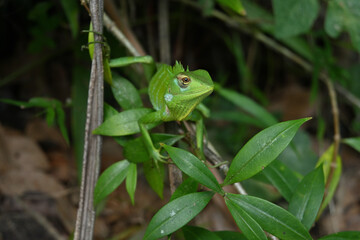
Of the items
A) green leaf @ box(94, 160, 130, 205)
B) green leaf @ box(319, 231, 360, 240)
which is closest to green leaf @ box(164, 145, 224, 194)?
green leaf @ box(94, 160, 130, 205)

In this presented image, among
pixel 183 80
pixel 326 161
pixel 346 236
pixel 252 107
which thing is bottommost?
pixel 326 161

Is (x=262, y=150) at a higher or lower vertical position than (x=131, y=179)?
higher

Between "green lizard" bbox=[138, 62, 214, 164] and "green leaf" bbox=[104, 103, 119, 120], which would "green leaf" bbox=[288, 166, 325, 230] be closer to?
"green lizard" bbox=[138, 62, 214, 164]

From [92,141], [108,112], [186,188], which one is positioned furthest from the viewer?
[108,112]

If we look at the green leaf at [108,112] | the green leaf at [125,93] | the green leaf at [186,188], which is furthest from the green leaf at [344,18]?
the green leaf at [186,188]

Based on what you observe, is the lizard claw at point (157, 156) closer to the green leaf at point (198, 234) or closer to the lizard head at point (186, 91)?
the lizard head at point (186, 91)

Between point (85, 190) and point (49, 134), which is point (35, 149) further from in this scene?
point (85, 190)

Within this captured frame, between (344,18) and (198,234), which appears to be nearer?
(198,234)

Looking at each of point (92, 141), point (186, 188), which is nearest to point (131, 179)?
point (92, 141)

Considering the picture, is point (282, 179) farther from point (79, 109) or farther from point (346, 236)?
point (79, 109)
